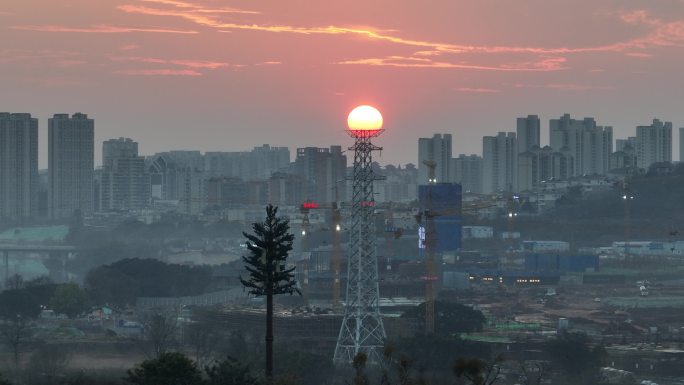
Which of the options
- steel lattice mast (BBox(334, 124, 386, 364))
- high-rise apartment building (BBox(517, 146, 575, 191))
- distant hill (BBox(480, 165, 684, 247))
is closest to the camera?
steel lattice mast (BBox(334, 124, 386, 364))

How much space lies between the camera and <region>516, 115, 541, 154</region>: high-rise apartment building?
128 meters

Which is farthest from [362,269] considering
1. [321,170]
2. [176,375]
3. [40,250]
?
[321,170]

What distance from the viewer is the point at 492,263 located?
2756 inches

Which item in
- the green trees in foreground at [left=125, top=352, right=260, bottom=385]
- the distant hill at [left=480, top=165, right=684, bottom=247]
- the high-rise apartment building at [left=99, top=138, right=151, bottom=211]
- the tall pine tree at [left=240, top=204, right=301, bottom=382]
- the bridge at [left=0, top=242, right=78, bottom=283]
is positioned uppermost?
the high-rise apartment building at [left=99, top=138, right=151, bottom=211]

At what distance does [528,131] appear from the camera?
12794 cm

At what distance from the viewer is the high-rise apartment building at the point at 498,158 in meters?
129

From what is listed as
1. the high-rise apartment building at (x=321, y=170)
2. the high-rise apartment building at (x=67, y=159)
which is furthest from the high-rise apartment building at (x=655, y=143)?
the high-rise apartment building at (x=67, y=159)

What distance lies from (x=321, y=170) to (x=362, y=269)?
8576cm

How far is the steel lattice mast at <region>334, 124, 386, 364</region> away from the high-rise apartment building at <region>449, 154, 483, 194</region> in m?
100

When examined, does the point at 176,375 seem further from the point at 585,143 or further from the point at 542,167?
the point at 585,143

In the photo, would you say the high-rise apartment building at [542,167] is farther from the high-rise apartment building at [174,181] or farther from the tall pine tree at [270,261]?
the tall pine tree at [270,261]

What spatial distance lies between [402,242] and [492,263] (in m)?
11.7

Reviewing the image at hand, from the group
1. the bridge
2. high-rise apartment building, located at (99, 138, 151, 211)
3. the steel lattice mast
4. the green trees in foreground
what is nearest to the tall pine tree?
the green trees in foreground

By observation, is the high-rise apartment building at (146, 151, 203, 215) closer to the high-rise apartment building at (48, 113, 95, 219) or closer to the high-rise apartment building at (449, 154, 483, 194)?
the high-rise apartment building at (48, 113, 95, 219)
